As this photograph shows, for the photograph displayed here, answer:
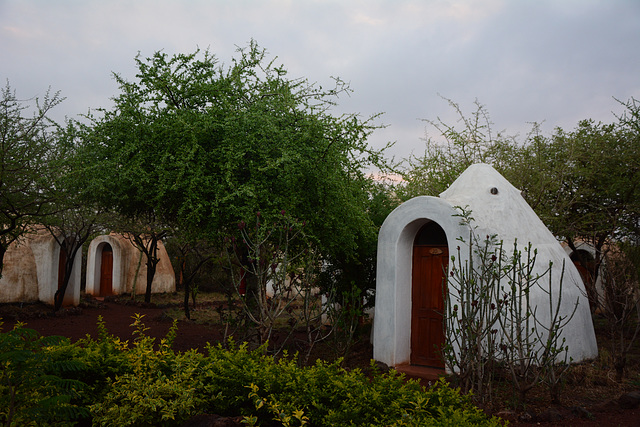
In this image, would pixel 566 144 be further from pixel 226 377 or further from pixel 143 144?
pixel 226 377

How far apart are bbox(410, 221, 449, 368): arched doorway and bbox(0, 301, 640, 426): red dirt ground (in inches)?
51.6

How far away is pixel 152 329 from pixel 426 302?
8.26m

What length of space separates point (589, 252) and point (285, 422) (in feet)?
61.5

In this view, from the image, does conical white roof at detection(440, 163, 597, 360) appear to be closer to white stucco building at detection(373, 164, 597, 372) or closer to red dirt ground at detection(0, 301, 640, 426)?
white stucco building at detection(373, 164, 597, 372)

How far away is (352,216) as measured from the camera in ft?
29.2

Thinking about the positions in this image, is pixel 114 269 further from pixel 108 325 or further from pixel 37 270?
pixel 108 325

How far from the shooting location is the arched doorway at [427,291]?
909 centimetres

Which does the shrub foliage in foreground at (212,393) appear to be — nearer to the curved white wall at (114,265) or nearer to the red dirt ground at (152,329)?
the red dirt ground at (152,329)

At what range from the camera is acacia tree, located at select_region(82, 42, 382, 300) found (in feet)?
27.0

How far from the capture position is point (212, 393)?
15.7 feet

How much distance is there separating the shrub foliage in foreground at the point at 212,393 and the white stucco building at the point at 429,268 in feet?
14.2

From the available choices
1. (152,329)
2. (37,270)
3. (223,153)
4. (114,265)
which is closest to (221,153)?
(223,153)

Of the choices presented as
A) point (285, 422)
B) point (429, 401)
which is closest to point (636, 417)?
point (429, 401)

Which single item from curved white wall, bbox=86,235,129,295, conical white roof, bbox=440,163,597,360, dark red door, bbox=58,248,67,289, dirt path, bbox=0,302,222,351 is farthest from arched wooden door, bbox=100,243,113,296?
conical white roof, bbox=440,163,597,360
